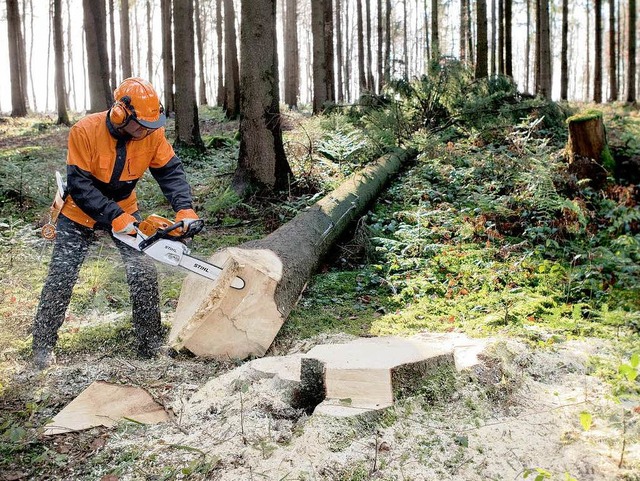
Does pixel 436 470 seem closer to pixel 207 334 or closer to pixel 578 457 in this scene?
pixel 578 457

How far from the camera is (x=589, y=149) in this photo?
21.5ft

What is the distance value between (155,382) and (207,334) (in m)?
0.46

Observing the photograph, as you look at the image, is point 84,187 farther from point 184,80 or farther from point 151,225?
point 184,80

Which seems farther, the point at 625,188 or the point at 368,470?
the point at 625,188

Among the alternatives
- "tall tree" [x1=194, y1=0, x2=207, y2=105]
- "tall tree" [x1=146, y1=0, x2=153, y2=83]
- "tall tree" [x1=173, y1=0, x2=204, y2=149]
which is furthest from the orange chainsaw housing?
"tall tree" [x1=146, y1=0, x2=153, y2=83]

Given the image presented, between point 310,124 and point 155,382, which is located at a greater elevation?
point 310,124

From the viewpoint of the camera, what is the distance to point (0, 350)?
378 centimetres

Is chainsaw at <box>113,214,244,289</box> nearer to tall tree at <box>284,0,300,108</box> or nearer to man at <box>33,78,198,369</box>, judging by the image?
man at <box>33,78,198,369</box>

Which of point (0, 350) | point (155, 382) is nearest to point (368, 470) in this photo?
point (155, 382)

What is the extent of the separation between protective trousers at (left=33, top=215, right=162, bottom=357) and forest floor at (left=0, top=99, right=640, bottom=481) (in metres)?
0.17

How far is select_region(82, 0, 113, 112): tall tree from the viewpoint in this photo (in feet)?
39.2

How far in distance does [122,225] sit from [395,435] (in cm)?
206

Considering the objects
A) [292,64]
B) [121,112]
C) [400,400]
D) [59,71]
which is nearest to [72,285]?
[121,112]

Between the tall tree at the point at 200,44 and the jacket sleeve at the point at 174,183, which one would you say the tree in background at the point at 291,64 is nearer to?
the tall tree at the point at 200,44
